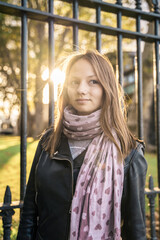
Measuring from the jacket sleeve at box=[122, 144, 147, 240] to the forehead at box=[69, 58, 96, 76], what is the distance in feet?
2.19

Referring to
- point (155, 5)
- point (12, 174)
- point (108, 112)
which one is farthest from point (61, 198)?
point (155, 5)

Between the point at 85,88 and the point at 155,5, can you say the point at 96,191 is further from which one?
the point at 155,5

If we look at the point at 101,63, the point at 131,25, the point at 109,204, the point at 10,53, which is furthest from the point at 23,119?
the point at 10,53

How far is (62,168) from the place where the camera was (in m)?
1.64

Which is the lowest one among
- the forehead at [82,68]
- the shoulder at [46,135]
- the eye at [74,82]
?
the shoulder at [46,135]

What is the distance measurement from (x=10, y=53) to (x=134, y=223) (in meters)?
10.3

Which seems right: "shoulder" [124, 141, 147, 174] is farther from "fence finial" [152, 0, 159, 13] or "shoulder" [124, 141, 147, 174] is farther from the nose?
"fence finial" [152, 0, 159, 13]

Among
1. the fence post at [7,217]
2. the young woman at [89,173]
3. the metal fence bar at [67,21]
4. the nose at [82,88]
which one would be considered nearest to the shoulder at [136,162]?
the young woman at [89,173]

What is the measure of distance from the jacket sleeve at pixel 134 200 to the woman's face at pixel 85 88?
0.47 metres

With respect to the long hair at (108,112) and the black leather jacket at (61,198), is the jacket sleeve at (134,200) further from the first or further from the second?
the long hair at (108,112)

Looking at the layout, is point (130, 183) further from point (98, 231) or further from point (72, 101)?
point (72, 101)

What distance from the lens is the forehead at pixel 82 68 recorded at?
5.61 ft

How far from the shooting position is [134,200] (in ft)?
5.21

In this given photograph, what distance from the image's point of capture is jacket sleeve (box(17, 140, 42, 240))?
167 centimetres
